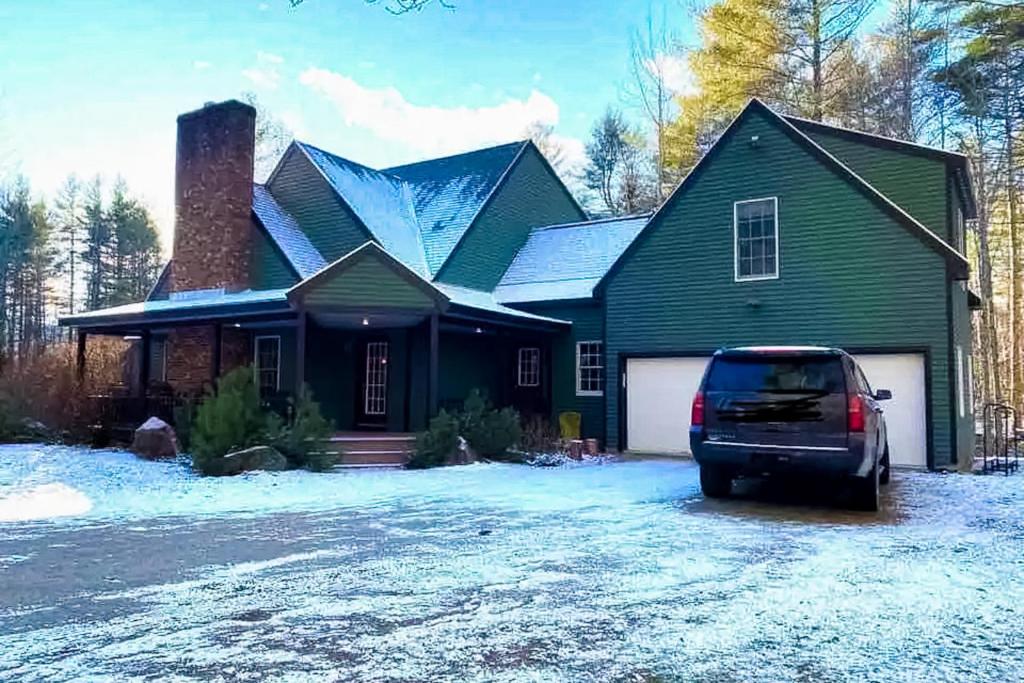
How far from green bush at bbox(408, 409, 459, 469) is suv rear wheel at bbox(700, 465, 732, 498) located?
4.68 metres

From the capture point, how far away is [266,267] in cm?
1617

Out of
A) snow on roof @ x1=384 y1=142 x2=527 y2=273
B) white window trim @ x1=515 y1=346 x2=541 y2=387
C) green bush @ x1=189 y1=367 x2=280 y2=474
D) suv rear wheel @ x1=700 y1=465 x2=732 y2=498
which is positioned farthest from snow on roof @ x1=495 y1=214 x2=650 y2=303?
suv rear wheel @ x1=700 y1=465 x2=732 y2=498

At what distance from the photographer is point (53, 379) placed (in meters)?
15.0

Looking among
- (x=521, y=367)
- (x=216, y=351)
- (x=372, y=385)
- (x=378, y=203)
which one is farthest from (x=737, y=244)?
(x=216, y=351)

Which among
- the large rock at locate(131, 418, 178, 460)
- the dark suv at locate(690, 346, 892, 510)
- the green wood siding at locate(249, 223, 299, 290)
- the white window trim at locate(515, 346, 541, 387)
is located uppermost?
the green wood siding at locate(249, 223, 299, 290)

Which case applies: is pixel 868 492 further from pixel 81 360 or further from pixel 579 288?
pixel 81 360

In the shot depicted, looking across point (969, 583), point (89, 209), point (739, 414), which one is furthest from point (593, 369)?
point (89, 209)

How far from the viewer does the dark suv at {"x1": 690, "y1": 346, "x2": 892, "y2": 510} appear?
733 cm

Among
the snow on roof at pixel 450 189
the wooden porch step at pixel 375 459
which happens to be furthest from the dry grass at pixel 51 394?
the snow on roof at pixel 450 189

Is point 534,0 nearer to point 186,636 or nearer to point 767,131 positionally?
point 767,131

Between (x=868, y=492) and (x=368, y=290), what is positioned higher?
(x=368, y=290)

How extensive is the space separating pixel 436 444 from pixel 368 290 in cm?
288

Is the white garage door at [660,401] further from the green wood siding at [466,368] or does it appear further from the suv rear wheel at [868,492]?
the suv rear wheel at [868,492]

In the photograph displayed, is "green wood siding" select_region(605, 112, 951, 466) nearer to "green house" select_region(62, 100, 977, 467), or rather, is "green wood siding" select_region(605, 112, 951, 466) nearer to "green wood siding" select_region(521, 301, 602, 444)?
"green house" select_region(62, 100, 977, 467)
